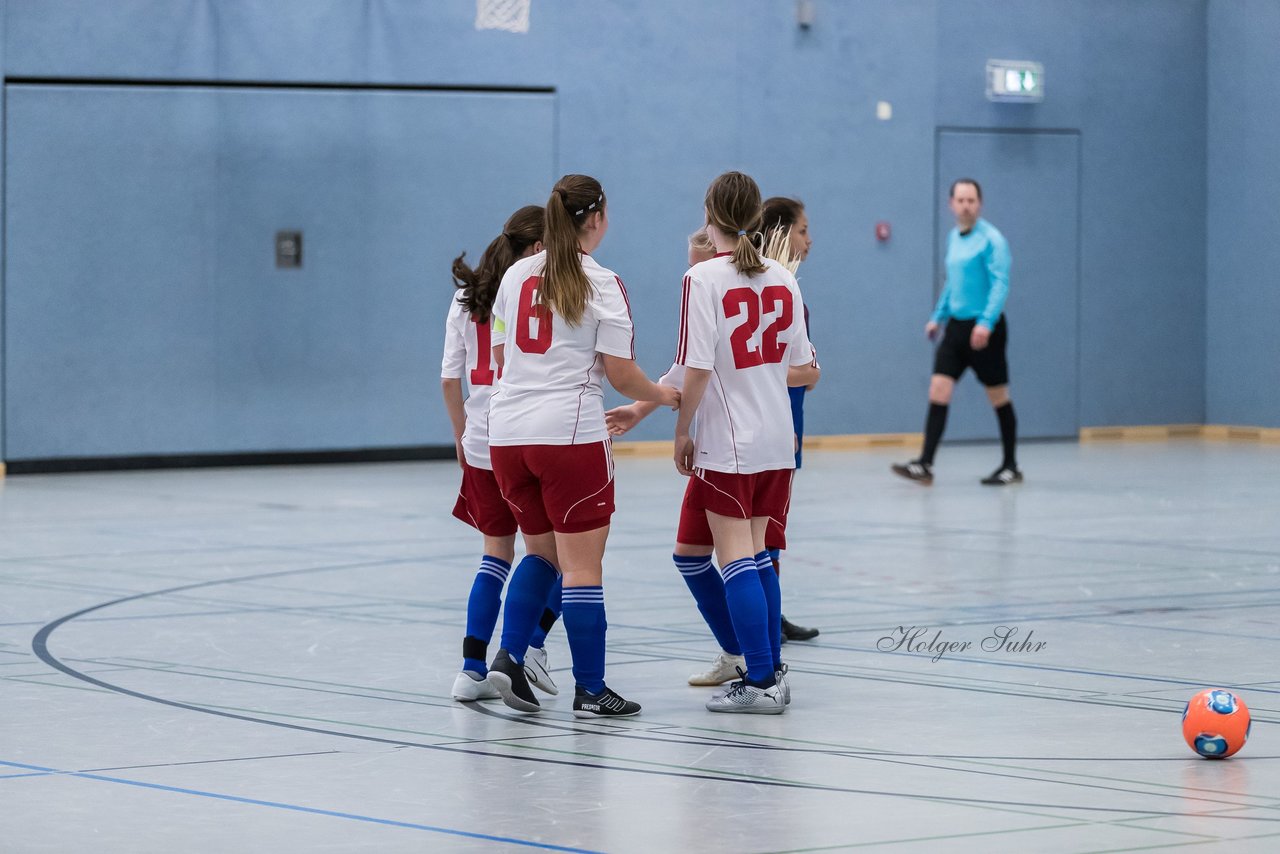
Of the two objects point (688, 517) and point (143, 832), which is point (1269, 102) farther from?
point (143, 832)

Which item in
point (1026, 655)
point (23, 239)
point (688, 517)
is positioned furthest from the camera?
point (23, 239)

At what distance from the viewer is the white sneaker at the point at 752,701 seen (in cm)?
585

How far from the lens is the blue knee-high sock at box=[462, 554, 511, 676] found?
6145 millimetres

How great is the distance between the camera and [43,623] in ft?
24.9

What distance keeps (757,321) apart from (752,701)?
44.8 inches

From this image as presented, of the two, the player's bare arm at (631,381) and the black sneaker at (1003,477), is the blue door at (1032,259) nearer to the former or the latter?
the black sneaker at (1003,477)

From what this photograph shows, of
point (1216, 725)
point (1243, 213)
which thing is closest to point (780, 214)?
point (1216, 725)

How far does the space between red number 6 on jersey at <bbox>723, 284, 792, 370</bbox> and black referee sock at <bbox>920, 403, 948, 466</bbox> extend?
7.86 meters

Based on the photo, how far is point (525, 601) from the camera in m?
5.95

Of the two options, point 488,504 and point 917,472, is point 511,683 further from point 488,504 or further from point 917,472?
point 917,472

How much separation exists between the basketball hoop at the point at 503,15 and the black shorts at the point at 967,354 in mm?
4468

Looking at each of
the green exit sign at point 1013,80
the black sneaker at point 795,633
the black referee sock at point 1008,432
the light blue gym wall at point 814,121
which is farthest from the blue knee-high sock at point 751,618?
the green exit sign at point 1013,80

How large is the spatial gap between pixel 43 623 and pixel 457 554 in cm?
268

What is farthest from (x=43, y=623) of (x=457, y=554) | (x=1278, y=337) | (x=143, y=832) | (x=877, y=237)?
(x=1278, y=337)
